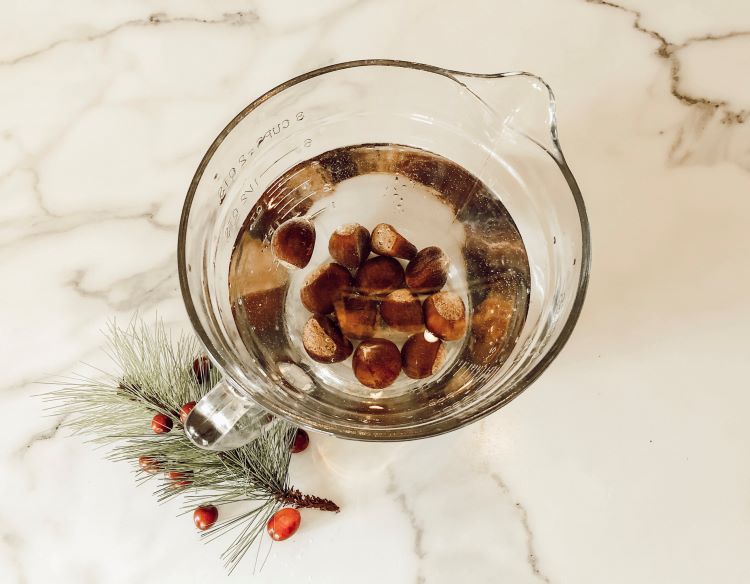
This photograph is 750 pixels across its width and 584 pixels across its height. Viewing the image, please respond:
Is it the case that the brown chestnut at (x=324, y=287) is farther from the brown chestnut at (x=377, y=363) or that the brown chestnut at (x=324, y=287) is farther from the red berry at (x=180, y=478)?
the red berry at (x=180, y=478)

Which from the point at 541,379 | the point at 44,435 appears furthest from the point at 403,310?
the point at 44,435

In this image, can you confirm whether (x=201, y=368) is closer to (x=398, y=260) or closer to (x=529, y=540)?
(x=398, y=260)

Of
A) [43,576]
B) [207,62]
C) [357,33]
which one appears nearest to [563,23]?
[357,33]

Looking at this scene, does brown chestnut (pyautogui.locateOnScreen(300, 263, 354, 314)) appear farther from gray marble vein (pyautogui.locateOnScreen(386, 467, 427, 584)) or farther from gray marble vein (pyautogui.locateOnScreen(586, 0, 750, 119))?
gray marble vein (pyautogui.locateOnScreen(586, 0, 750, 119))

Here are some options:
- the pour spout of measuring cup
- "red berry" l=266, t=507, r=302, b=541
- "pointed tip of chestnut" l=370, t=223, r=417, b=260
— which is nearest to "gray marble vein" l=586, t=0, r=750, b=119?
the pour spout of measuring cup

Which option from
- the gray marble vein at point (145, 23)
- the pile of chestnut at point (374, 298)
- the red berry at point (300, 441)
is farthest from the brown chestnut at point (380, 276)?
the gray marble vein at point (145, 23)

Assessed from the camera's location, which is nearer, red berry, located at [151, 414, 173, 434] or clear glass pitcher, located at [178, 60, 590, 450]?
clear glass pitcher, located at [178, 60, 590, 450]

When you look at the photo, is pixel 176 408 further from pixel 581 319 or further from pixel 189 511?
pixel 581 319
